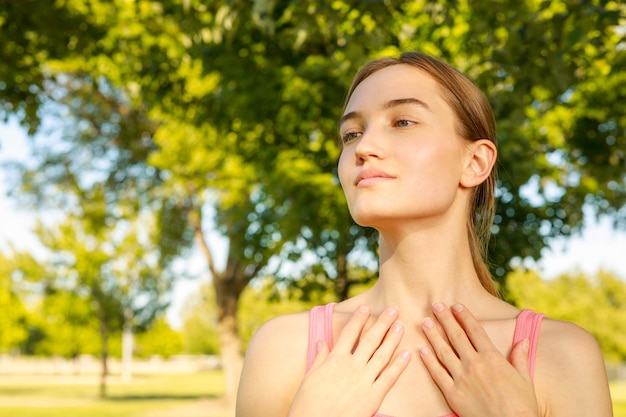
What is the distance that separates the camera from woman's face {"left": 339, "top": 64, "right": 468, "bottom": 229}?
6.85 feet

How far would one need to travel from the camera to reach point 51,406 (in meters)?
26.3

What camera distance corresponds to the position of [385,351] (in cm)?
210

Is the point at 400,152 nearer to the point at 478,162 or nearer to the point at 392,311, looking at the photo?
the point at 478,162

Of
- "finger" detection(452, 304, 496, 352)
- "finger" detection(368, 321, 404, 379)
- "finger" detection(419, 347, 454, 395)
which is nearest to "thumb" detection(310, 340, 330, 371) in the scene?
"finger" detection(368, 321, 404, 379)

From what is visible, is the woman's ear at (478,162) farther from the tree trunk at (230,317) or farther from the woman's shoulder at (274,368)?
the tree trunk at (230,317)

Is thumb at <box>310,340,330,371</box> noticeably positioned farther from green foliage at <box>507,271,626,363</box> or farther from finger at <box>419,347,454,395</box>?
green foliage at <box>507,271,626,363</box>

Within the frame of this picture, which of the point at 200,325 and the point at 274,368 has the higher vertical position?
the point at 200,325

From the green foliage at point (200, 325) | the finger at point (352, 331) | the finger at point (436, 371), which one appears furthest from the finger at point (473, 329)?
the green foliage at point (200, 325)

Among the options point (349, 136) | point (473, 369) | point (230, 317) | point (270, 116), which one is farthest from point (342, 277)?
point (230, 317)

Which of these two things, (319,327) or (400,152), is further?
(319,327)

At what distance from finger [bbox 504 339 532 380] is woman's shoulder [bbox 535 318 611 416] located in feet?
0.11

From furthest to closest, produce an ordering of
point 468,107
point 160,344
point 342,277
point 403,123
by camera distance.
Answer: point 160,344
point 342,277
point 468,107
point 403,123

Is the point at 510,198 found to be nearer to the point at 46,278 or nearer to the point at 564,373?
the point at 564,373

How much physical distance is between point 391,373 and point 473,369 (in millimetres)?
203
